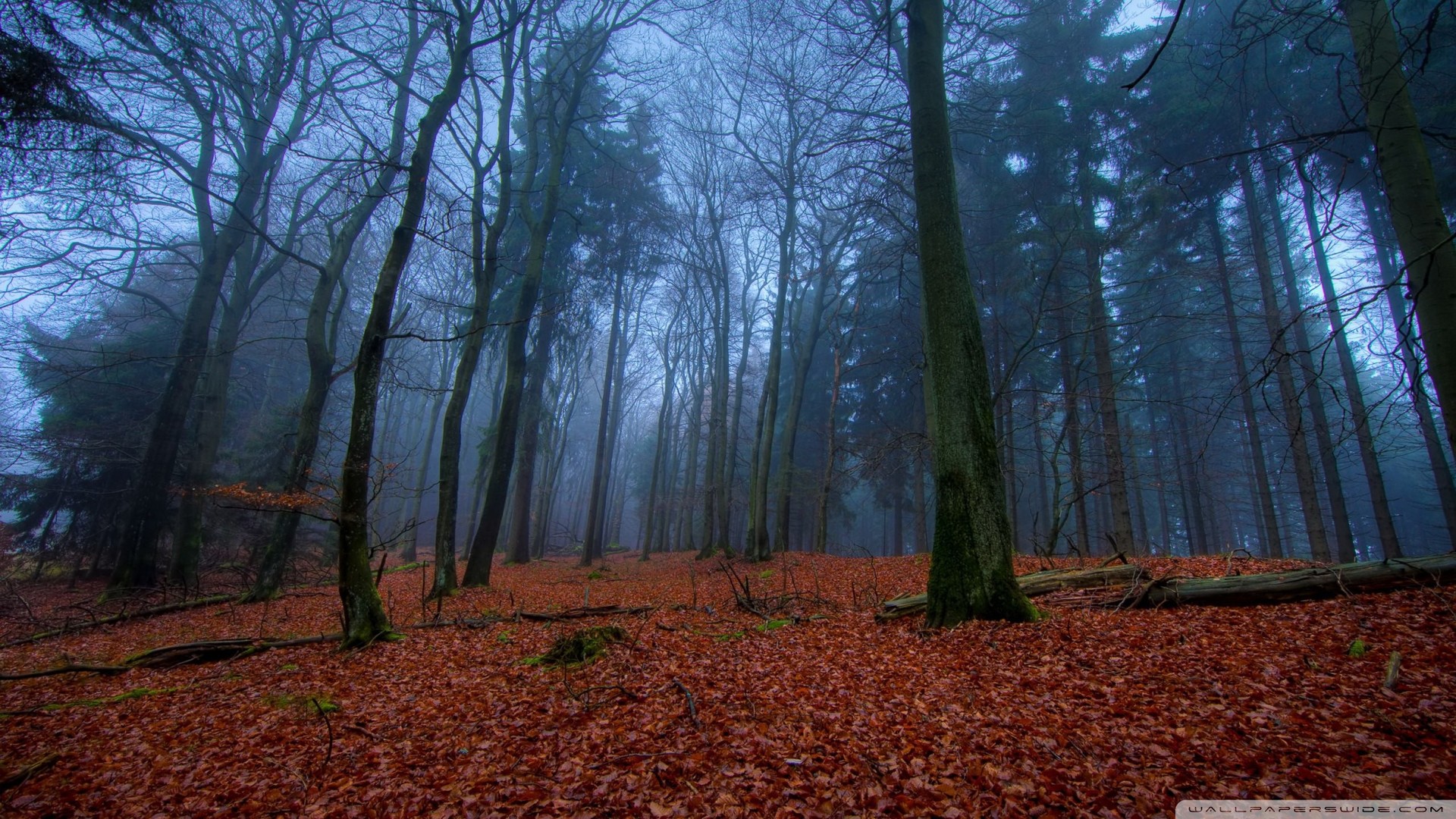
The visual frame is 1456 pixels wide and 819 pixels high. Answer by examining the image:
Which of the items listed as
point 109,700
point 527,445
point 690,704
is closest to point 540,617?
point 109,700

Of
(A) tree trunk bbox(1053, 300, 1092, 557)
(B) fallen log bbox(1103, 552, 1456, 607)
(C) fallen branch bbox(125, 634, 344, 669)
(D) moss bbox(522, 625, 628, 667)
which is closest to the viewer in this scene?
(B) fallen log bbox(1103, 552, 1456, 607)

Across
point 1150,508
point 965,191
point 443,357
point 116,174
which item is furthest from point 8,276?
point 1150,508

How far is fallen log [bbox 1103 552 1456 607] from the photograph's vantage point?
4.61 meters

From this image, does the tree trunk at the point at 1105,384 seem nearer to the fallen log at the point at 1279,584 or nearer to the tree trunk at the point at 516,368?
the fallen log at the point at 1279,584

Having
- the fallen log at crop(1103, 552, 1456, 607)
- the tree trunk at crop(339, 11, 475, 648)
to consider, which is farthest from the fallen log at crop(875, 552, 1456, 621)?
the tree trunk at crop(339, 11, 475, 648)

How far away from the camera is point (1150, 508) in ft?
94.5

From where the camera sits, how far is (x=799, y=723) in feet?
10.9

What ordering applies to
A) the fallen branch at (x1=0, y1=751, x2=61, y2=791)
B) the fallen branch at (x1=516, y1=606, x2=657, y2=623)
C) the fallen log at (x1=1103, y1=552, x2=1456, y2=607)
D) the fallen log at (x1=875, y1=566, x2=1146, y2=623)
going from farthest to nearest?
the fallen branch at (x1=516, y1=606, x2=657, y2=623), the fallen log at (x1=875, y1=566, x2=1146, y2=623), the fallen log at (x1=1103, y1=552, x2=1456, y2=607), the fallen branch at (x1=0, y1=751, x2=61, y2=791)

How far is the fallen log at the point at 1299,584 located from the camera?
15.1ft

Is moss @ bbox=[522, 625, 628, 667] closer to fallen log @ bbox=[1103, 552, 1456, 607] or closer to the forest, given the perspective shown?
the forest

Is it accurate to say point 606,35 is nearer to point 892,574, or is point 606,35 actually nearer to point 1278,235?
point 892,574

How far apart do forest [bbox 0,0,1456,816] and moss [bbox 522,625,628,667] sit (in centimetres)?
5

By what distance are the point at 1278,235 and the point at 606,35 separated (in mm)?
17207

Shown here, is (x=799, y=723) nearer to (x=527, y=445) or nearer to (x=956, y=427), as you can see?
(x=956, y=427)
